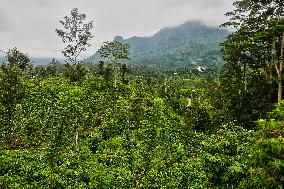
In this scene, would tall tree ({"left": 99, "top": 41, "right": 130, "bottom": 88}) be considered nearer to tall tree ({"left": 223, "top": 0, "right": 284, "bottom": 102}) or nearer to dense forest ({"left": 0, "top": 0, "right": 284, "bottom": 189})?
dense forest ({"left": 0, "top": 0, "right": 284, "bottom": 189})

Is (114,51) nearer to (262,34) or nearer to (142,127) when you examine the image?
(142,127)

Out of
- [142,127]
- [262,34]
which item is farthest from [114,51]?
[262,34]

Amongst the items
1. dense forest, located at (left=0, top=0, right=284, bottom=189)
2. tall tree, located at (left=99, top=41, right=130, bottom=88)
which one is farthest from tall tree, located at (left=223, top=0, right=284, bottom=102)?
tall tree, located at (left=99, top=41, right=130, bottom=88)

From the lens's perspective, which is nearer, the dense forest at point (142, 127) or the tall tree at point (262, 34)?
the dense forest at point (142, 127)

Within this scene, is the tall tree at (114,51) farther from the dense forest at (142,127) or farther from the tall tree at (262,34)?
the tall tree at (262,34)

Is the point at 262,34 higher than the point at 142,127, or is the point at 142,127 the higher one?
the point at 262,34

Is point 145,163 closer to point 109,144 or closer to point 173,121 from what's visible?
point 109,144

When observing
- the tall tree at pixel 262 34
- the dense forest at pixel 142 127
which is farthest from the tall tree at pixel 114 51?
the tall tree at pixel 262 34

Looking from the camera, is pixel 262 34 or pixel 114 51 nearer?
pixel 262 34

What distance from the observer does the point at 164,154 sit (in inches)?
1335

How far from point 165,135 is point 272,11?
1686cm

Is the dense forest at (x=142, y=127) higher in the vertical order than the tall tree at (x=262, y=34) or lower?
lower

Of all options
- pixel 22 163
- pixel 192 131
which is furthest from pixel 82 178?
pixel 192 131

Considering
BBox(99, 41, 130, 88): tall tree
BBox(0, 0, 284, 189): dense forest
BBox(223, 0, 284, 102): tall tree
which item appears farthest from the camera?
BBox(99, 41, 130, 88): tall tree
